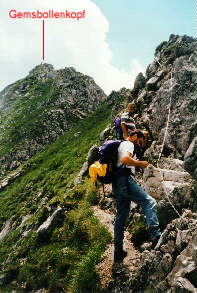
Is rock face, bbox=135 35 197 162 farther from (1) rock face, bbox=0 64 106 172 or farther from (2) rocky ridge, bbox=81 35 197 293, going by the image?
(1) rock face, bbox=0 64 106 172

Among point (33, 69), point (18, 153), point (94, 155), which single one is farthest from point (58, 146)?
point (33, 69)

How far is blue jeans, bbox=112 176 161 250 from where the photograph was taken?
1038 cm

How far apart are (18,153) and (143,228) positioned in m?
40.6

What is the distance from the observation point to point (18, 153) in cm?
5116

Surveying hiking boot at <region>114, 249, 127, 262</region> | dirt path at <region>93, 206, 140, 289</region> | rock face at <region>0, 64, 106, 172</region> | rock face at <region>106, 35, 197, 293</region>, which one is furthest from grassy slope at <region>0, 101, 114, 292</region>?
rock face at <region>0, 64, 106, 172</region>

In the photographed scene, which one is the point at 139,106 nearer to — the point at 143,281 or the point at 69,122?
the point at 143,281

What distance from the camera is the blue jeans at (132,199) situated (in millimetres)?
10375

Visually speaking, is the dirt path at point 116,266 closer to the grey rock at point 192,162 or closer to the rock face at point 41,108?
the grey rock at point 192,162

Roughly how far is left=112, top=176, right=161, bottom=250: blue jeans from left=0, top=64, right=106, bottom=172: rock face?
40086 millimetres

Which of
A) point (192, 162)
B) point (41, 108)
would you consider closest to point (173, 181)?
point (192, 162)

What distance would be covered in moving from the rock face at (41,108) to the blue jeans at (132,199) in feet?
132

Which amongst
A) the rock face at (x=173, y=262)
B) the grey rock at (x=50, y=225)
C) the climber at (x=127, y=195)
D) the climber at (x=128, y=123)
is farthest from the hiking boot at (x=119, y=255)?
the grey rock at (x=50, y=225)

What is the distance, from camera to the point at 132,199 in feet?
34.8

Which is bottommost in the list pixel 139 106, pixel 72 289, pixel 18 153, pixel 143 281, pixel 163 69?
pixel 18 153
